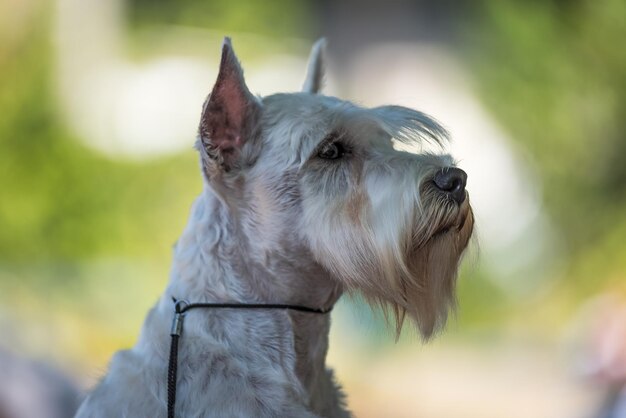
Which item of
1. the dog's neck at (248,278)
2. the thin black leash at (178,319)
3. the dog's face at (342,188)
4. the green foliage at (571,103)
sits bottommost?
the thin black leash at (178,319)

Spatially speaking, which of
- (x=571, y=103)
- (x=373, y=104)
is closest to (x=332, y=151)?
(x=373, y=104)

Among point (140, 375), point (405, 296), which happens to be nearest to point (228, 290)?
point (140, 375)

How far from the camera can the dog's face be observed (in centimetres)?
171

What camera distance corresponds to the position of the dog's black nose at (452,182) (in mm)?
1688

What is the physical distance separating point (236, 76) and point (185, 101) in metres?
2.87

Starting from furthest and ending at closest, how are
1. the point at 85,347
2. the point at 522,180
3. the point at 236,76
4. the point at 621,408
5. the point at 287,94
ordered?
the point at 522,180 → the point at 85,347 → the point at 621,408 → the point at 287,94 → the point at 236,76

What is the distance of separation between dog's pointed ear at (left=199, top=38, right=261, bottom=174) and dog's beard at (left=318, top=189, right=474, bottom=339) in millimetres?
262

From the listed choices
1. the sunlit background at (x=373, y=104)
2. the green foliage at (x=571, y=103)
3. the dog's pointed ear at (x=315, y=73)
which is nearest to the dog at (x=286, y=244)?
the dog's pointed ear at (x=315, y=73)

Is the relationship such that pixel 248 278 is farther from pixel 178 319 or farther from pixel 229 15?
pixel 229 15

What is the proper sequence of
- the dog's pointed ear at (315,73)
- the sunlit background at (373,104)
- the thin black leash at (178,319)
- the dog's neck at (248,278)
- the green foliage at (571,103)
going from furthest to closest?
1. the green foliage at (571,103)
2. the sunlit background at (373,104)
3. the dog's pointed ear at (315,73)
4. the dog's neck at (248,278)
5. the thin black leash at (178,319)

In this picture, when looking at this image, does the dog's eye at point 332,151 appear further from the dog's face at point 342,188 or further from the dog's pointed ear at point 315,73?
the dog's pointed ear at point 315,73

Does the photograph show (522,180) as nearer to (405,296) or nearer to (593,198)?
(593,198)

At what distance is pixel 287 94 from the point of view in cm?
189

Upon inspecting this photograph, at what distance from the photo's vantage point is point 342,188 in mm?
1769
